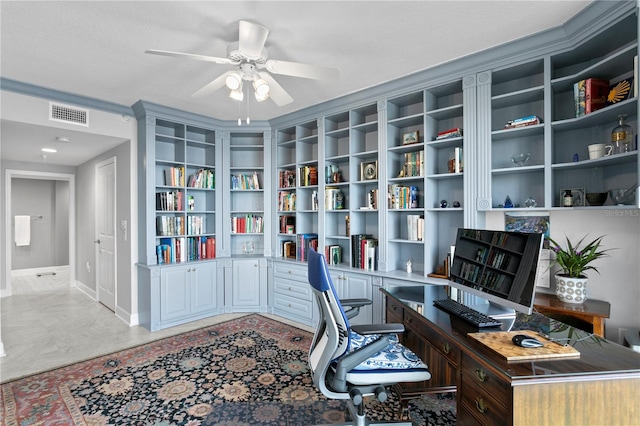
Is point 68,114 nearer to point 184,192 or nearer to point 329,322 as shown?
point 184,192

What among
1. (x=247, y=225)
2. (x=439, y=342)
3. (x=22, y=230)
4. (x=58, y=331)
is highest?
(x=247, y=225)

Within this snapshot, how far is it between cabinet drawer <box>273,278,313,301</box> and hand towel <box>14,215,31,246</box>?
22.8 feet

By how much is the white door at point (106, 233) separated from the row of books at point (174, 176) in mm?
844

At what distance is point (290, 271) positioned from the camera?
4188mm

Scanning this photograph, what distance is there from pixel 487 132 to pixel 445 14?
1.02 metres

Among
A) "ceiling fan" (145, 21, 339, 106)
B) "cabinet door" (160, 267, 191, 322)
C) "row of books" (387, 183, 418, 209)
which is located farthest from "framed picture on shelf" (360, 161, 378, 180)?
"cabinet door" (160, 267, 191, 322)

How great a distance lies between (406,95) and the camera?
127 inches

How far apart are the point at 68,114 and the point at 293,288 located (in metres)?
3.20

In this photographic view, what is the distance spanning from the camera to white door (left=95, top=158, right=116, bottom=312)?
4555 mm

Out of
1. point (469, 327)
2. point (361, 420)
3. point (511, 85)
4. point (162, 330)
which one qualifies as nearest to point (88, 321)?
point (162, 330)

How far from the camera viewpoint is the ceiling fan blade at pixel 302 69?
2180 millimetres

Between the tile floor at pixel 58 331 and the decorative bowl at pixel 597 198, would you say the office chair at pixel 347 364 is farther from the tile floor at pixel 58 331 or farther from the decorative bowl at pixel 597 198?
the tile floor at pixel 58 331

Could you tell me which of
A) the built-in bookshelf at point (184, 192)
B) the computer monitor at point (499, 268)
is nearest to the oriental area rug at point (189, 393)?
the computer monitor at point (499, 268)

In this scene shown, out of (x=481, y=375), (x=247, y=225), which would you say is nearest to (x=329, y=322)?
(x=481, y=375)
